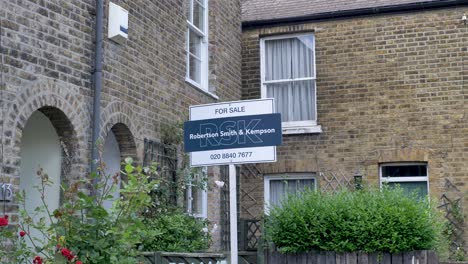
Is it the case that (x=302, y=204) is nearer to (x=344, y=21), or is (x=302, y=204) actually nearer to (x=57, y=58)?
(x=57, y=58)

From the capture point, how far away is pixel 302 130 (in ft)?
48.9

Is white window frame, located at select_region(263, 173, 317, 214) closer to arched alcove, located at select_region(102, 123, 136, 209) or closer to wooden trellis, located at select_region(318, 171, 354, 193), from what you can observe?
wooden trellis, located at select_region(318, 171, 354, 193)

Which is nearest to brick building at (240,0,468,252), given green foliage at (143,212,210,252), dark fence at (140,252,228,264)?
green foliage at (143,212,210,252)

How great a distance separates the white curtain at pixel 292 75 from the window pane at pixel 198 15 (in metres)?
2.47

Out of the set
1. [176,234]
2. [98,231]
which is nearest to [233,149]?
[98,231]

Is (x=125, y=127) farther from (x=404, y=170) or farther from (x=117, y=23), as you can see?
(x=404, y=170)

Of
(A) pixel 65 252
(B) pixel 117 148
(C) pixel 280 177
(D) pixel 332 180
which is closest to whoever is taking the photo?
(A) pixel 65 252

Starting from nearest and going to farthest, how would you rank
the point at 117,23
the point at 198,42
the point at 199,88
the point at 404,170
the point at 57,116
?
1. the point at 57,116
2. the point at 117,23
3. the point at 199,88
4. the point at 198,42
5. the point at 404,170

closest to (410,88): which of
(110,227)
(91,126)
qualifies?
(91,126)

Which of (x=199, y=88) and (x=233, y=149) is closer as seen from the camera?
(x=233, y=149)

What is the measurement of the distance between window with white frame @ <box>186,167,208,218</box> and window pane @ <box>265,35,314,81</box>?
3.84 metres

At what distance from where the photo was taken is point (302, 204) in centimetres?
939

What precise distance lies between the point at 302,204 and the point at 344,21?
677 cm

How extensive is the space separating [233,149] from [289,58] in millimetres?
8768
